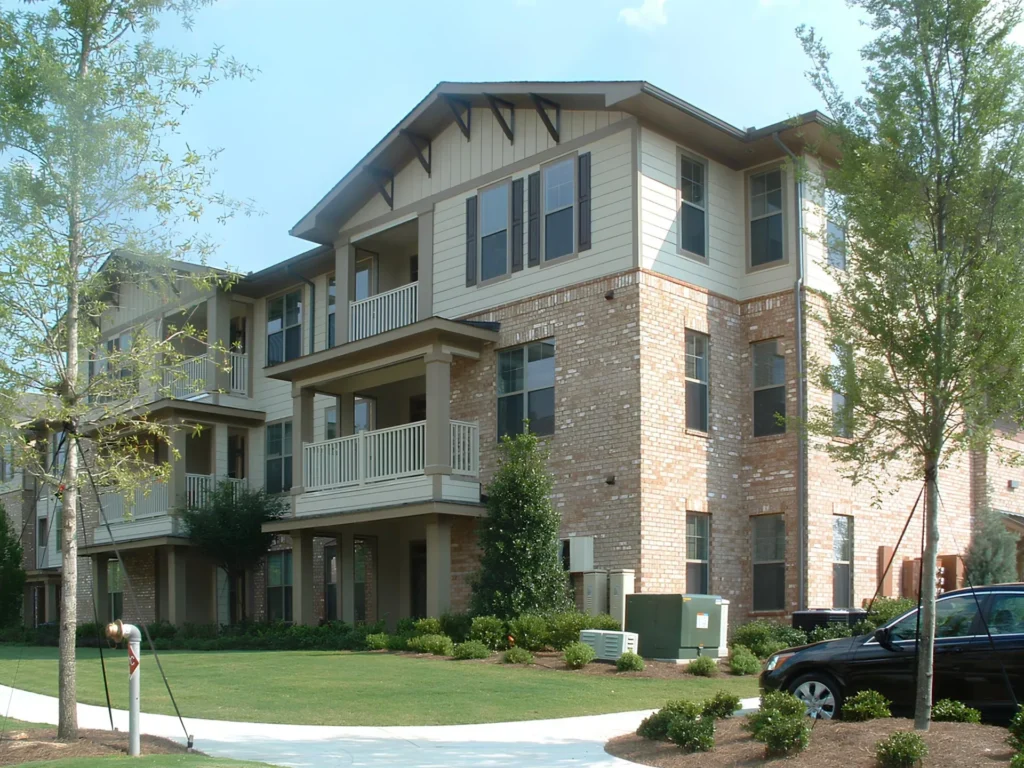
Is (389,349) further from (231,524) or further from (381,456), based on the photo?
(231,524)

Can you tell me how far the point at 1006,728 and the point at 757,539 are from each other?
37.5ft

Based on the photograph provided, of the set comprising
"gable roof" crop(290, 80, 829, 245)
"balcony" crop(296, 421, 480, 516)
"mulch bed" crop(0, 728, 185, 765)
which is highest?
"gable roof" crop(290, 80, 829, 245)

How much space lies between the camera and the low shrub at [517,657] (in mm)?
18344

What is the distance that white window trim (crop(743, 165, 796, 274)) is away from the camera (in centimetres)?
2250

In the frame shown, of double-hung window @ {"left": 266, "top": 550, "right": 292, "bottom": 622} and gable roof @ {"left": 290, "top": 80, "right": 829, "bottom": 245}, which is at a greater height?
gable roof @ {"left": 290, "top": 80, "right": 829, "bottom": 245}

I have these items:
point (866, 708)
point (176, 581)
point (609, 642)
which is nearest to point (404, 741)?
point (866, 708)

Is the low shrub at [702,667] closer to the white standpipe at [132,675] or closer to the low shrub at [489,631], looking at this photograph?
the low shrub at [489,631]

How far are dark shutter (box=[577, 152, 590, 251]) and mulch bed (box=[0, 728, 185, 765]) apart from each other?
1288cm

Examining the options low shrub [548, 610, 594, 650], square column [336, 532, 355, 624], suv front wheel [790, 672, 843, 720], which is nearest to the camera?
suv front wheel [790, 672, 843, 720]

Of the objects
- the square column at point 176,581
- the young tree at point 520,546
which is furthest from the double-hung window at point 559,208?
the square column at point 176,581

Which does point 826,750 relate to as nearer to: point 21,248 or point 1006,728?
point 1006,728

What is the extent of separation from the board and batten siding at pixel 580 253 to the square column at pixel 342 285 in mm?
2642

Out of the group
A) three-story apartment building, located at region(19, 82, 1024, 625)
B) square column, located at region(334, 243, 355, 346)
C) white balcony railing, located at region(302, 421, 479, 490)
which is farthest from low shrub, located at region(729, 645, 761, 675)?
square column, located at region(334, 243, 355, 346)

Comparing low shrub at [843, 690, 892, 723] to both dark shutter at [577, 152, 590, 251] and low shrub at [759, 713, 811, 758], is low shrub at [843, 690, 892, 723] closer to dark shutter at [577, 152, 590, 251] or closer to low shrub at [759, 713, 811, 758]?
low shrub at [759, 713, 811, 758]
